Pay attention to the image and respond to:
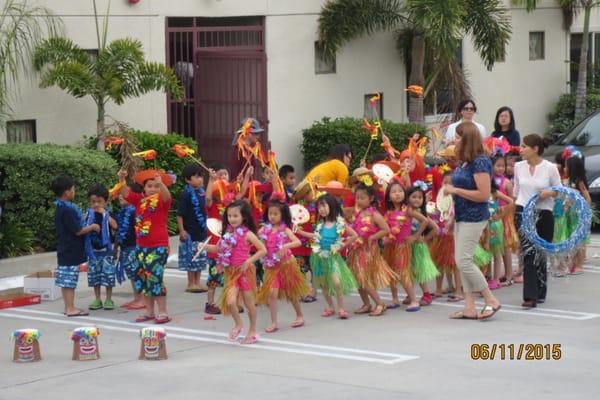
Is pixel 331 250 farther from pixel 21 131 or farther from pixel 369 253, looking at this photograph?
pixel 21 131

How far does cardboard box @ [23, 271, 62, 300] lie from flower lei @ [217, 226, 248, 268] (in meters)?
2.84

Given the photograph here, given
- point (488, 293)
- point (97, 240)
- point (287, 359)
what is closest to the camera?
point (287, 359)

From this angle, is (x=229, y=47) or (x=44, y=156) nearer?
(x=44, y=156)

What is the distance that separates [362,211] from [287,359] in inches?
89.5

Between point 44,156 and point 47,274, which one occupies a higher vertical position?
point 44,156

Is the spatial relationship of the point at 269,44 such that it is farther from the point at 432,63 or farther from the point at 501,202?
the point at 501,202

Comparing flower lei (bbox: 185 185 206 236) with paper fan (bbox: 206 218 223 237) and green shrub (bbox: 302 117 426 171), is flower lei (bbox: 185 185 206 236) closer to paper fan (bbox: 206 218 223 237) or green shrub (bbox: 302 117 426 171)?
paper fan (bbox: 206 218 223 237)

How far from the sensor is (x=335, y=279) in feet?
37.5

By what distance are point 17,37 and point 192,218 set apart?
447cm

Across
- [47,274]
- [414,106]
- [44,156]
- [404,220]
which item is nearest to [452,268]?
[404,220]

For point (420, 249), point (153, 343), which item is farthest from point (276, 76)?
point (153, 343)

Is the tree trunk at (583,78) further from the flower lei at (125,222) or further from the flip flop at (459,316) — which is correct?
the flower lei at (125,222)

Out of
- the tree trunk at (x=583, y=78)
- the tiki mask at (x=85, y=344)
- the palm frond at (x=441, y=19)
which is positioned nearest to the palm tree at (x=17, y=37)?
the palm frond at (x=441, y=19)

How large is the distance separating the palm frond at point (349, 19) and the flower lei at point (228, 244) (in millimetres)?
9760
